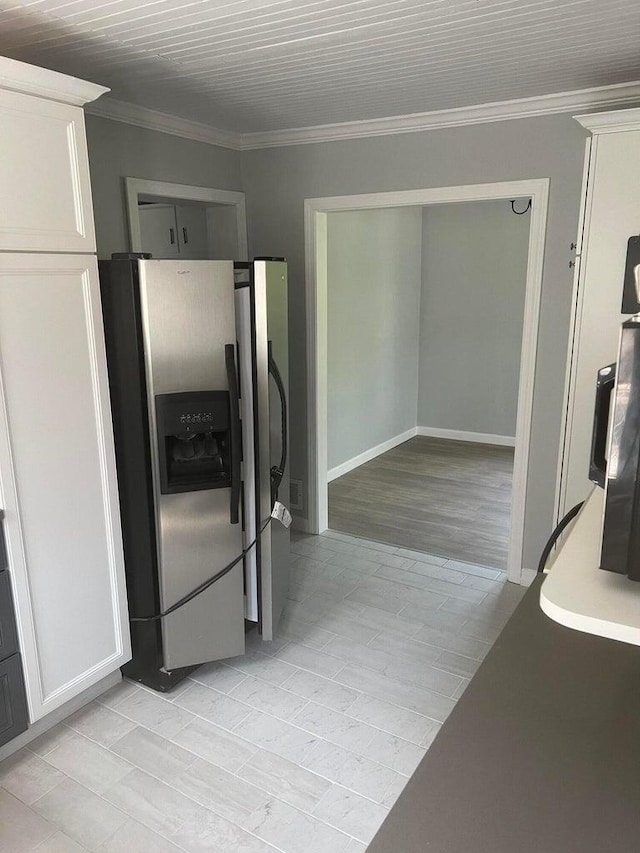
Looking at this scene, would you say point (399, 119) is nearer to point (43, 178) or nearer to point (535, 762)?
point (43, 178)

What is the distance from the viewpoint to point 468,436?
6363 mm

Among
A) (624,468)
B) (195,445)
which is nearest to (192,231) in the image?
(195,445)

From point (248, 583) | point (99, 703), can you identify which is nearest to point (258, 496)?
point (248, 583)

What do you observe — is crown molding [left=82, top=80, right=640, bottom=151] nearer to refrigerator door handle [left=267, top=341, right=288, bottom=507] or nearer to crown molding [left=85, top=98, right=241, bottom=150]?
crown molding [left=85, top=98, right=241, bottom=150]

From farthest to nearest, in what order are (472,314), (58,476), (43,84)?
1. (472,314)
2. (58,476)
3. (43,84)

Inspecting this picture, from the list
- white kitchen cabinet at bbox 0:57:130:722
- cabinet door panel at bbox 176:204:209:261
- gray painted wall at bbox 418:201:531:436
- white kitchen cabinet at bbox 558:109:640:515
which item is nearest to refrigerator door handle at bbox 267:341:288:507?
white kitchen cabinet at bbox 0:57:130:722

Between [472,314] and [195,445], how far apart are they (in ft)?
14.0

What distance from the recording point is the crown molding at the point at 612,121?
2.42m

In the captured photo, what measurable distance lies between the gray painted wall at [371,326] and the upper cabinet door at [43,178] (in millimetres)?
2734

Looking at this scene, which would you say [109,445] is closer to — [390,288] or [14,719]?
[14,719]

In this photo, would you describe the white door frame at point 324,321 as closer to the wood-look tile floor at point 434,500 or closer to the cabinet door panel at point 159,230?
the wood-look tile floor at point 434,500

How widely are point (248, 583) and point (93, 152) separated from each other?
209 centimetres

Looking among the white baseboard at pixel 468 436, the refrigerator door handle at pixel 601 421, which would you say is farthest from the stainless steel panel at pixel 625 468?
the white baseboard at pixel 468 436

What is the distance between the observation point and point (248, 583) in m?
2.85
